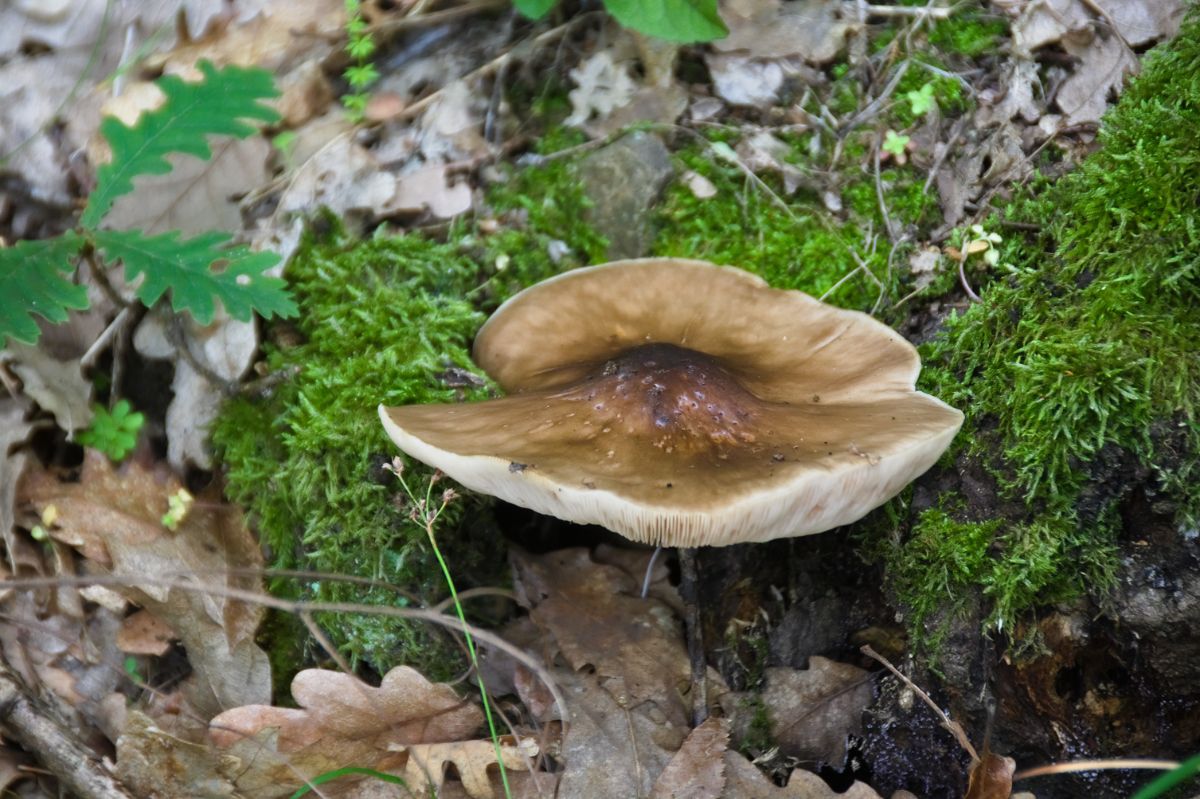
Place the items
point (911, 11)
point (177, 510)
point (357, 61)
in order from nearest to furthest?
point (177, 510) → point (911, 11) → point (357, 61)

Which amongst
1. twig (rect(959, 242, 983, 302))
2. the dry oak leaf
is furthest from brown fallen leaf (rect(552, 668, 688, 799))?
twig (rect(959, 242, 983, 302))

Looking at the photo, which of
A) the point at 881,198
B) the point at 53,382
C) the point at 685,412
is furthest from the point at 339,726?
the point at 881,198

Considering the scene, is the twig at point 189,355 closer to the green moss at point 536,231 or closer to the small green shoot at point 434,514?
the small green shoot at point 434,514

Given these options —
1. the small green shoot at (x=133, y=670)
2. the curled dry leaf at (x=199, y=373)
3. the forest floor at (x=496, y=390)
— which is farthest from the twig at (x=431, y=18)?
the small green shoot at (x=133, y=670)

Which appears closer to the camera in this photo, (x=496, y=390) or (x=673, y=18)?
(x=496, y=390)

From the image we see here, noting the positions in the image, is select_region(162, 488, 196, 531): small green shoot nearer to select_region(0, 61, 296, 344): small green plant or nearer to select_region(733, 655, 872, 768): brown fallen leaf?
select_region(0, 61, 296, 344): small green plant

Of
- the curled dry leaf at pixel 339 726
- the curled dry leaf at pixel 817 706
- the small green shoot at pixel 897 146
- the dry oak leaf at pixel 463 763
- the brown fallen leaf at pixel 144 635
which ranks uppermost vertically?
the small green shoot at pixel 897 146

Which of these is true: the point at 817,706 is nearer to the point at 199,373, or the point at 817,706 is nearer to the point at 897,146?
the point at 897,146
